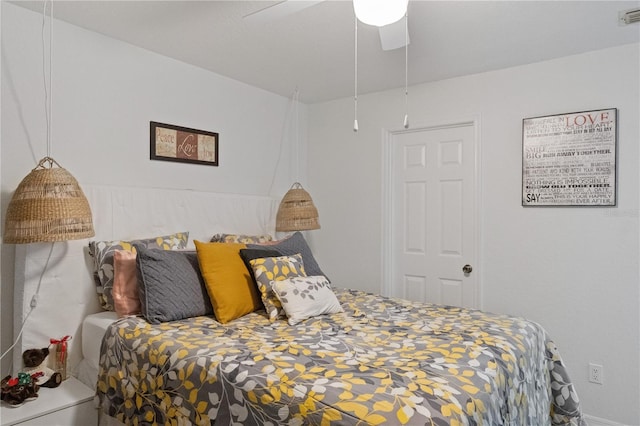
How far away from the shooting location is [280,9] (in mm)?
1742

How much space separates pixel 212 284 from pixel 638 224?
2598 mm

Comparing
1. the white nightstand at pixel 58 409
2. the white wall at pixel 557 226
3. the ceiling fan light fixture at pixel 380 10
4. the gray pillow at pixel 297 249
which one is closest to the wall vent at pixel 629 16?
the white wall at pixel 557 226

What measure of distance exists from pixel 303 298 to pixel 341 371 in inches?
30.8

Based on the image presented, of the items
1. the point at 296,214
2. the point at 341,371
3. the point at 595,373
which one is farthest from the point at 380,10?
the point at 595,373

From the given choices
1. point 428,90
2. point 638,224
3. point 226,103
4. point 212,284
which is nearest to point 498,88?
point 428,90

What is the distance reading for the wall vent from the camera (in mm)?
2131

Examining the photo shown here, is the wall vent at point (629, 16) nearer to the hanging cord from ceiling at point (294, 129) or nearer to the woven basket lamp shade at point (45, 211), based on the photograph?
the hanging cord from ceiling at point (294, 129)

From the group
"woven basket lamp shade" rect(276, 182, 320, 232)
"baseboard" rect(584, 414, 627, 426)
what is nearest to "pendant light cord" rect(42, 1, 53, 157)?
"woven basket lamp shade" rect(276, 182, 320, 232)

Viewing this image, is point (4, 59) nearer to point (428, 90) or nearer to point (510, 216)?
point (428, 90)

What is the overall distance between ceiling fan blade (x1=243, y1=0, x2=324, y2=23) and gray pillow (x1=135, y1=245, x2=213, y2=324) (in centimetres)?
129

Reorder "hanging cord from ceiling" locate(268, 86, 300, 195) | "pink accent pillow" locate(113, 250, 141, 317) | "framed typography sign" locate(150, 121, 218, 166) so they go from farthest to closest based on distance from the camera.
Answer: "hanging cord from ceiling" locate(268, 86, 300, 195), "framed typography sign" locate(150, 121, 218, 166), "pink accent pillow" locate(113, 250, 141, 317)

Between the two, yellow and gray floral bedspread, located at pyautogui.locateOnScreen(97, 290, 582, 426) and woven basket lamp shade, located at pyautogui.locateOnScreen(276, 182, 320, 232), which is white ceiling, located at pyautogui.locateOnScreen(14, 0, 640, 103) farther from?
yellow and gray floral bedspread, located at pyautogui.locateOnScreen(97, 290, 582, 426)

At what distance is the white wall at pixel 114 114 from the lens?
7.13 feet

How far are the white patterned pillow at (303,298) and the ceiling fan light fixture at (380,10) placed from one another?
1365 mm
